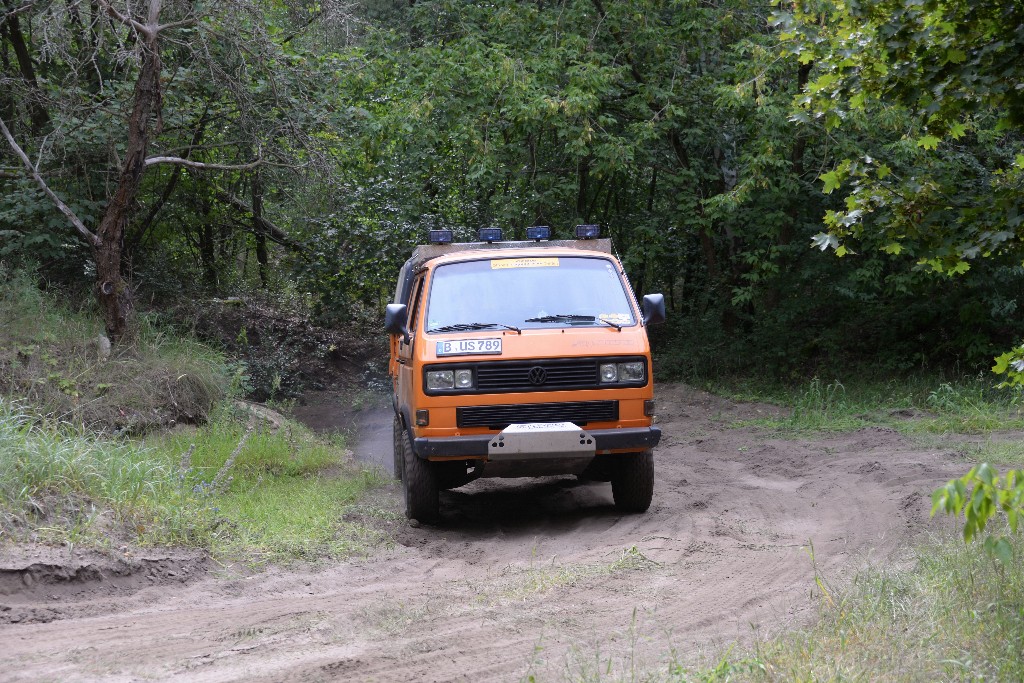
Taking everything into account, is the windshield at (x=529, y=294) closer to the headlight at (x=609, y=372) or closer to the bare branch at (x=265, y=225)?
the headlight at (x=609, y=372)

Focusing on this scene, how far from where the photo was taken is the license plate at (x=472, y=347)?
7.94m

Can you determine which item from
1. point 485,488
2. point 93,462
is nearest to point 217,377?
point 485,488

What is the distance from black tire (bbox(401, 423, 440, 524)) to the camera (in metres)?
8.21

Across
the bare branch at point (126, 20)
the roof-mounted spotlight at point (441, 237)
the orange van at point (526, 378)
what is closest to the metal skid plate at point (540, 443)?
the orange van at point (526, 378)

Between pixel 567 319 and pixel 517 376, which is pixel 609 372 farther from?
pixel 517 376

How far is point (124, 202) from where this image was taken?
1187 centimetres

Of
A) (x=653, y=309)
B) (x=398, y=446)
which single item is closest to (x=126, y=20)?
(x=398, y=446)

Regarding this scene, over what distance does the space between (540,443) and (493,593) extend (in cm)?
179

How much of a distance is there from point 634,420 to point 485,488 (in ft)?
9.66

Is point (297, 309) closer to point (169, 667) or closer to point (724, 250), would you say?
point (724, 250)

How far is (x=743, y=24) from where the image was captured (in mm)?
16406

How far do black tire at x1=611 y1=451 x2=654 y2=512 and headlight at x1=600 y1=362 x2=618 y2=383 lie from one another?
0.73 m

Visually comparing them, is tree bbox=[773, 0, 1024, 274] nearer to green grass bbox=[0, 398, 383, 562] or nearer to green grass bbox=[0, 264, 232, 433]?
green grass bbox=[0, 398, 383, 562]

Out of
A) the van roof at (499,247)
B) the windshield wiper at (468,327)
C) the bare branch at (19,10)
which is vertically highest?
the bare branch at (19,10)
